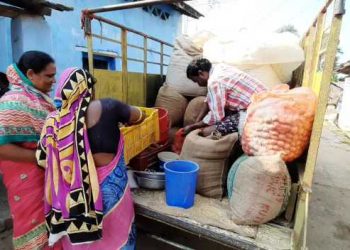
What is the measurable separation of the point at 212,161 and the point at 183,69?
185 cm

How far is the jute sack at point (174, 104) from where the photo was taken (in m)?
3.22

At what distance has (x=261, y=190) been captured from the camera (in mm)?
1422

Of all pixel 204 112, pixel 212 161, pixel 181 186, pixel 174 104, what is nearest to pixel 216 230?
pixel 181 186

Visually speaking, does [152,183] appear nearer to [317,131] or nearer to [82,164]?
[82,164]

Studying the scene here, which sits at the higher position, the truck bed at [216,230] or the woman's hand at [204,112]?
the woman's hand at [204,112]

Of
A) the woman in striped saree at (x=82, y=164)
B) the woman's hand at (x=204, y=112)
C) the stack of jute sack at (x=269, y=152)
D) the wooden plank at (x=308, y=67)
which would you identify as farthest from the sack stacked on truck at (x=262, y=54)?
the woman in striped saree at (x=82, y=164)

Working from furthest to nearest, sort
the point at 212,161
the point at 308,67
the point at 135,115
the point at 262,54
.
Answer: the point at 262,54, the point at 308,67, the point at 212,161, the point at 135,115

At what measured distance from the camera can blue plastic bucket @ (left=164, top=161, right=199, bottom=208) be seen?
1.60m

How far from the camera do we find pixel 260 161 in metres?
1.46

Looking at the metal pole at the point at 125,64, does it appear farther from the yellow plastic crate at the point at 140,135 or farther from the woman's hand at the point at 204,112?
the woman's hand at the point at 204,112

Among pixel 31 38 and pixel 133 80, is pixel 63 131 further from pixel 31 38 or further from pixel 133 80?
pixel 31 38

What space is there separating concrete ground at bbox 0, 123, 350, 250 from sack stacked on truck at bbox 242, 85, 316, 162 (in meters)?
1.59

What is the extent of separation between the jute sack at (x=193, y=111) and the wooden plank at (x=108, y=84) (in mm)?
785

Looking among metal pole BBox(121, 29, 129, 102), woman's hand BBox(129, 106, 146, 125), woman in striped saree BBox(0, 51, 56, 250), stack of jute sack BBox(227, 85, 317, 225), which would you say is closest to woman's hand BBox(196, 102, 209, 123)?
metal pole BBox(121, 29, 129, 102)
